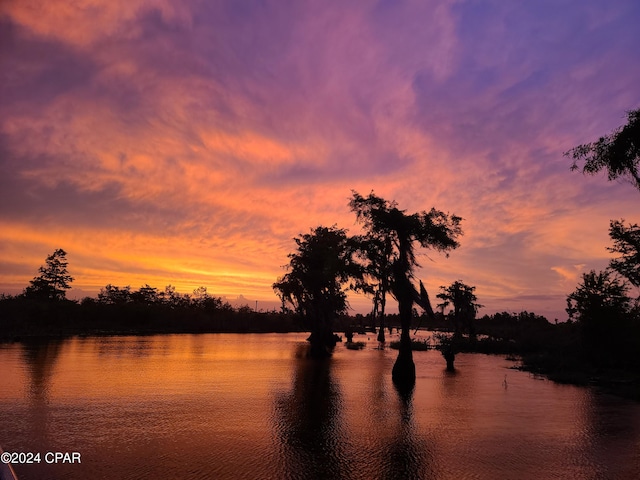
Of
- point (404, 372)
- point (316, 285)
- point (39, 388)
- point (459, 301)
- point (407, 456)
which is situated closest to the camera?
point (407, 456)

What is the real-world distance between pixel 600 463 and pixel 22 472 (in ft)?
54.6

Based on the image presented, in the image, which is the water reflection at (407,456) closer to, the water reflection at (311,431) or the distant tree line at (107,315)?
the water reflection at (311,431)

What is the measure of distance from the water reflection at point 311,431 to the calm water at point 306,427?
0.06m

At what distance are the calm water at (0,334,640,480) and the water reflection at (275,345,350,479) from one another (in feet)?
0.21

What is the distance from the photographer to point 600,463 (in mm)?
12414

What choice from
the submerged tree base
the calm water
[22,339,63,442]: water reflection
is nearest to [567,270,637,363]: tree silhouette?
the calm water

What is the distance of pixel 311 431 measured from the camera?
50.7ft

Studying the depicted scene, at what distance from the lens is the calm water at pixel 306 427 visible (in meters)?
11.6

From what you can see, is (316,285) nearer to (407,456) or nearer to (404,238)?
(404,238)

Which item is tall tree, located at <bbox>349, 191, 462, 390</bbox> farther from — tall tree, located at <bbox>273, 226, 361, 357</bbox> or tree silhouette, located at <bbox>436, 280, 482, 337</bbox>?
tree silhouette, located at <bbox>436, 280, 482, 337</bbox>

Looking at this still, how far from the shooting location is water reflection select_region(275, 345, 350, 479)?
37.6 feet

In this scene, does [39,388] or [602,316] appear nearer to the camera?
[39,388]

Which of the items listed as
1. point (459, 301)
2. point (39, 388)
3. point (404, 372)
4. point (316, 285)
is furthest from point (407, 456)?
point (459, 301)

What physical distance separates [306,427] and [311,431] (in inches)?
25.6
